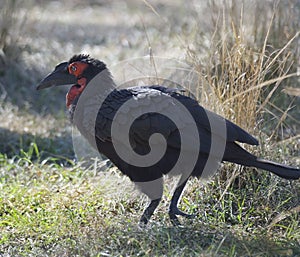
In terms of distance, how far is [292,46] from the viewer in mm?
6348

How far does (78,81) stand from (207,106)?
3.25 feet

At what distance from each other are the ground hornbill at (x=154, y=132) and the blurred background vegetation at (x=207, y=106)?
1.04 feet

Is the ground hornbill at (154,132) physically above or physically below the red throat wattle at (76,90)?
below

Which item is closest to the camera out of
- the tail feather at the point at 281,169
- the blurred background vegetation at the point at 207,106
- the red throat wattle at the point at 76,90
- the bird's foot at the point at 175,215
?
the tail feather at the point at 281,169

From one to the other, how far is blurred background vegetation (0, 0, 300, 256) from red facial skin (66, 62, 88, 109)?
0.67 meters

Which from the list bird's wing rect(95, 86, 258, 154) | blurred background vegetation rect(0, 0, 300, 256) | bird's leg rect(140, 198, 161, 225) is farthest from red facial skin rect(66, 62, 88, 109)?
bird's leg rect(140, 198, 161, 225)

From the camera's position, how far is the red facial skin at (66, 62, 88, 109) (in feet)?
14.9

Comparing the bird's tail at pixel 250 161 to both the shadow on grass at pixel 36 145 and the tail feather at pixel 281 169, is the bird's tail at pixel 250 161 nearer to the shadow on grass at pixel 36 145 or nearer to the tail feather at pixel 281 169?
the tail feather at pixel 281 169

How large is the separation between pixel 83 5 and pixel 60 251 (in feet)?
26.4

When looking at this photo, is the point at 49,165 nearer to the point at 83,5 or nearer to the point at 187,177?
the point at 187,177

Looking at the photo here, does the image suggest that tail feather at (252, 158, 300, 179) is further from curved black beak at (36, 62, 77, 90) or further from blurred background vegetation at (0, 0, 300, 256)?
curved black beak at (36, 62, 77, 90)

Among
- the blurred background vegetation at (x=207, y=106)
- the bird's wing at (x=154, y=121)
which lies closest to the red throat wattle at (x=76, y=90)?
the bird's wing at (x=154, y=121)

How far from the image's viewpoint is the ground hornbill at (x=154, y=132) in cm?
426

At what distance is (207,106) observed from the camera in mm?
5035
